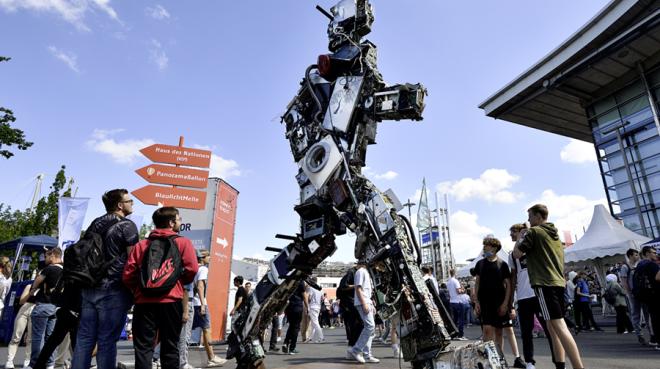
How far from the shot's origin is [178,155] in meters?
9.71

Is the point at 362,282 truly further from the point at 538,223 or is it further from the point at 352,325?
the point at 538,223

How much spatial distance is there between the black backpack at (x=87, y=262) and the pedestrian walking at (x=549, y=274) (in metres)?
4.16

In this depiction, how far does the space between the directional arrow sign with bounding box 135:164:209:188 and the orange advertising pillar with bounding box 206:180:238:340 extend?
5.81ft

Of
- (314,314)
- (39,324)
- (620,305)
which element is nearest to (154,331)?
(39,324)

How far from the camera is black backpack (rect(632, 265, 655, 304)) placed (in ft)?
21.8

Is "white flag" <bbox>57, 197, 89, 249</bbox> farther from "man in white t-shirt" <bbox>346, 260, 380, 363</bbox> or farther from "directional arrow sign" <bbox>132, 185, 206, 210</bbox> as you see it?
"man in white t-shirt" <bbox>346, 260, 380, 363</bbox>

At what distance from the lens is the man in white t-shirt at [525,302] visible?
190 inches

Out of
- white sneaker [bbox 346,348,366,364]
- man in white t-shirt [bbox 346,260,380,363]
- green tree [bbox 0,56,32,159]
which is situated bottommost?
white sneaker [bbox 346,348,366,364]

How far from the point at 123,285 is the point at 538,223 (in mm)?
4343

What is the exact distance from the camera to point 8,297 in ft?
34.8

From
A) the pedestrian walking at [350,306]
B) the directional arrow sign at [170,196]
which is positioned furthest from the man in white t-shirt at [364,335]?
the directional arrow sign at [170,196]

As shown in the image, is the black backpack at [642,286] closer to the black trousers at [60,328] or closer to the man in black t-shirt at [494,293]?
the man in black t-shirt at [494,293]

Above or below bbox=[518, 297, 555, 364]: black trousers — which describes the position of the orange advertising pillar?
above

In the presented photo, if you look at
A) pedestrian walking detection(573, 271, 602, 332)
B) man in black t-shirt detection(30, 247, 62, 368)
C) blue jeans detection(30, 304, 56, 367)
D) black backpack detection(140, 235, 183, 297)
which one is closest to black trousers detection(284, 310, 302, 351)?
man in black t-shirt detection(30, 247, 62, 368)
